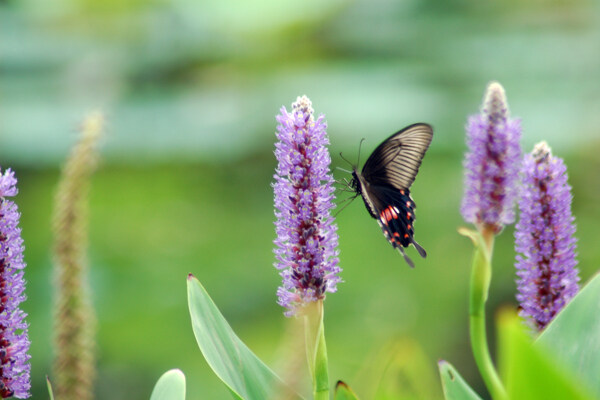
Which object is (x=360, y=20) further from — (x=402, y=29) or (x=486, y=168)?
(x=486, y=168)

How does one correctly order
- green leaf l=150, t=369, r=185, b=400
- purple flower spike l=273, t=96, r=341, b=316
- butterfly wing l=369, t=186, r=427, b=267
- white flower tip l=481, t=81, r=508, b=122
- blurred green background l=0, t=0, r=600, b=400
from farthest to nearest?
blurred green background l=0, t=0, r=600, b=400 → butterfly wing l=369, t=186, r=427, b=267 → white flower tip l=481, t=81, r=508, b=122 → purple flower spike l=273, t=96, r=341, b=316 → green leaf l=150, t=369, r=185, b=400

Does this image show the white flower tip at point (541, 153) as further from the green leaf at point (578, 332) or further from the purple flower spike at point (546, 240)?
the green leaf at point (578, 332)

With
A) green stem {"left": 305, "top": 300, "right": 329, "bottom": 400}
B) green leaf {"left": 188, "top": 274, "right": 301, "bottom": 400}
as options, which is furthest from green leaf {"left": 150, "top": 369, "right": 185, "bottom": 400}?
green stem {"left": 305, "top": 300, "right": 329, "bottom": 400}

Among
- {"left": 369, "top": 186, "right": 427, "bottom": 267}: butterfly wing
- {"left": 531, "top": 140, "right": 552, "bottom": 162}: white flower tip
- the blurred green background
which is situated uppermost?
the blurred green background

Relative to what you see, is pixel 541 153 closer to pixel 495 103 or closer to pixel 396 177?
pixel 495 103

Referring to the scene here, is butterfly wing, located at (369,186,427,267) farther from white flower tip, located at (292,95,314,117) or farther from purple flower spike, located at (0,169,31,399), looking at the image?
purple flower spike, located at (0,169,31,399)

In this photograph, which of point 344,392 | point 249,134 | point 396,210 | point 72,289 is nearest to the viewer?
point 72,289

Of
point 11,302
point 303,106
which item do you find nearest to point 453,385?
point 303,106
